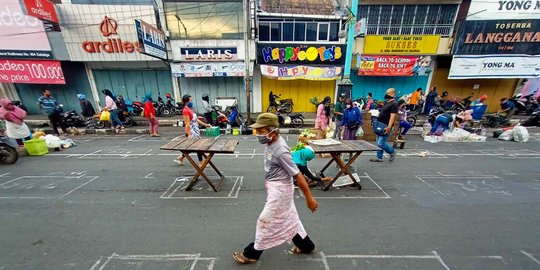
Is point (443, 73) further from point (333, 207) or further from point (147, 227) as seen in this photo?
point (147, 227)

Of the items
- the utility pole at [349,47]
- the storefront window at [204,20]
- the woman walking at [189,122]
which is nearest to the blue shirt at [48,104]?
the storefront window at [204,20]

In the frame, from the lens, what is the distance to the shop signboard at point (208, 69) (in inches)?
448

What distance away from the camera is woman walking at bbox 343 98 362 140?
591cm

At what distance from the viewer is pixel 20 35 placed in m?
10.1

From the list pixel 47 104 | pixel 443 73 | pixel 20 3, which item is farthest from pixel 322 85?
pixel 20 3

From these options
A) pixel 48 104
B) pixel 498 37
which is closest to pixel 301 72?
pixel 498 37

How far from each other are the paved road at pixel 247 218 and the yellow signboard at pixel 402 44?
802 cm

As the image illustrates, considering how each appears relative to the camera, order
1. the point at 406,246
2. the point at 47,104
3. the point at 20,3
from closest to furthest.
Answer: the point at 406,246, the point at 47,104, the point at 20,3

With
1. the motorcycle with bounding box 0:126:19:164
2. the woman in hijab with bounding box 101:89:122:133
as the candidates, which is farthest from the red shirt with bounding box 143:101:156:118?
the motorcycle with bounding box 0:126:19:164

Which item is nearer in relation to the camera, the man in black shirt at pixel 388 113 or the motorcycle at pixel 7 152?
the man in black shirt at pixel 388 113

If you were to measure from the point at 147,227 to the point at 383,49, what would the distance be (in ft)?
44.0

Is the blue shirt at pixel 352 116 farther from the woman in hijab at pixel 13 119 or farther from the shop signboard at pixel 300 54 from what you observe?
the woman in hijab at pixel 13 119

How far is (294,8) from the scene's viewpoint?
1209 centimetres

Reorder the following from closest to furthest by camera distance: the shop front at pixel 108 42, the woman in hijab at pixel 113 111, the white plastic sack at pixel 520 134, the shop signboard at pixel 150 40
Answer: the white plastic sack at pixel 520 134 < the shop signboard at pixel 150 40 < the woman in hijab at pixel 113 111 < the shop front at pixel 108 42
